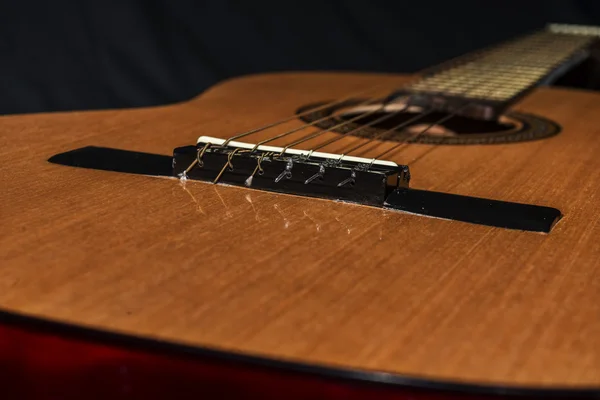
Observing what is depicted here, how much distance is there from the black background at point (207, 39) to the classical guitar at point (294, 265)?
0.98 meters

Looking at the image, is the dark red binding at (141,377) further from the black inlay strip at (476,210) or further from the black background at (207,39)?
the black background at (207,39)

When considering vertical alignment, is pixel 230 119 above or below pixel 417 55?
above

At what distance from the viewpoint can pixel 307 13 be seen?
2.07m

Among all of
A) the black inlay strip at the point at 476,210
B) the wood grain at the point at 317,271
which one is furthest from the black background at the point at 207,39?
the black inlay strip at the point at 476,210

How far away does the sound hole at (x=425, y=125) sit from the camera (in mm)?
881

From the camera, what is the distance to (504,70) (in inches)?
47.4

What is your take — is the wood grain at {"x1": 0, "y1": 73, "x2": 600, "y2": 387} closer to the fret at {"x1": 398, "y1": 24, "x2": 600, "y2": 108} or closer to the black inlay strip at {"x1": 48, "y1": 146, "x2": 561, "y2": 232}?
the black inlay strip at {"x1": 48, "y1": 146, "x2": 561, "y2": 232}

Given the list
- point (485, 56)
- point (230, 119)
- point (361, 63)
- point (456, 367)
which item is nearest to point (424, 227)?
point (456, 367)

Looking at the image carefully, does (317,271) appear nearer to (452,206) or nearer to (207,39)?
(452,206)

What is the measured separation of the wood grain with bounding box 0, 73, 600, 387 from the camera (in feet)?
1.37

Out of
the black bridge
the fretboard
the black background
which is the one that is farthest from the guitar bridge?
the black background

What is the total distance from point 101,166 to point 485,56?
801mm

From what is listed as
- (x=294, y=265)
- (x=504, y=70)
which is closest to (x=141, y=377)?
(x=294, y=265)

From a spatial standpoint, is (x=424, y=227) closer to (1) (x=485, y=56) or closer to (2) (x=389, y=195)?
(2) (x=389, y=195)
